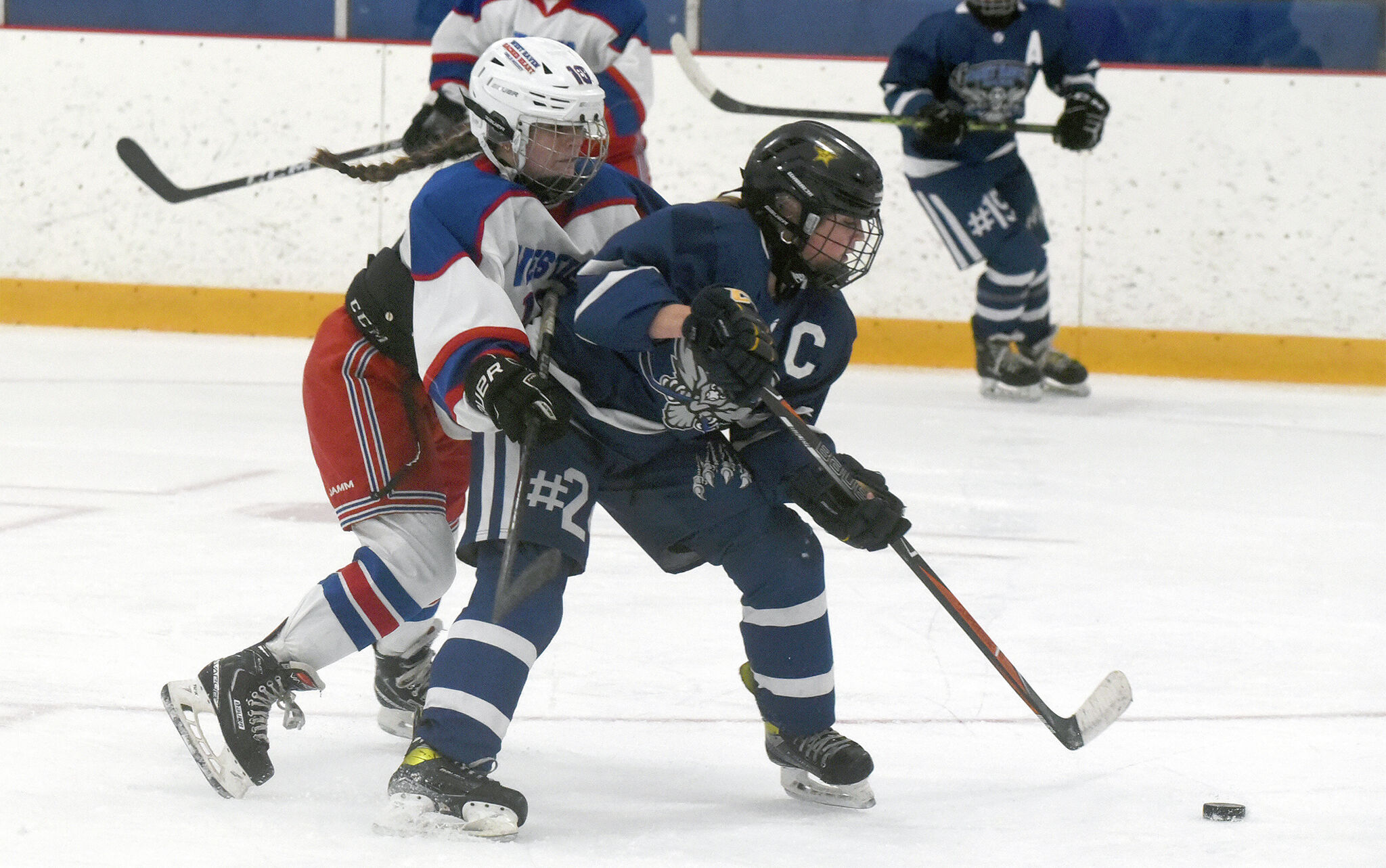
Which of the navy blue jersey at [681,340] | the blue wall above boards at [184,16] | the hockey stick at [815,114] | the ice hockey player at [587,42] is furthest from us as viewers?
the blue wall above boards at [184,16]

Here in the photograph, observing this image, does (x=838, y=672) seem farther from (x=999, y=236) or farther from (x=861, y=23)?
(x=861, y=23)

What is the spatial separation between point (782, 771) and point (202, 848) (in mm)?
609

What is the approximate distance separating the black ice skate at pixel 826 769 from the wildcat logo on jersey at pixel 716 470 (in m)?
0.28

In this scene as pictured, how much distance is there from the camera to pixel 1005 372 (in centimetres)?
509

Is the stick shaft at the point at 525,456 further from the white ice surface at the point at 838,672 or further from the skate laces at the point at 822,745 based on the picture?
the skate laces at the point at 822,745

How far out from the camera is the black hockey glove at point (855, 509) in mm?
1718

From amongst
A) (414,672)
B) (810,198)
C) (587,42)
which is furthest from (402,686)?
(587,42)

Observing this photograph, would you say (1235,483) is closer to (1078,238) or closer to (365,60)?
(1078,238)

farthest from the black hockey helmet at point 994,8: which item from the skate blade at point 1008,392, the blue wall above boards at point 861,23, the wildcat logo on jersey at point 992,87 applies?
the skate blade at point 1008,392

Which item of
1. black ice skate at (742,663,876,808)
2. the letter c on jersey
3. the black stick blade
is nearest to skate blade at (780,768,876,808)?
black ice skate at (742,663,876,808)

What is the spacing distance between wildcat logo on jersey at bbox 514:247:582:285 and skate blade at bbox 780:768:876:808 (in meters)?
0.58

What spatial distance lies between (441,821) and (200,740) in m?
0.31

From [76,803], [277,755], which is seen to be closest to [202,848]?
[76,803]

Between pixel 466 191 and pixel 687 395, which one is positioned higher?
pixel 466 191
